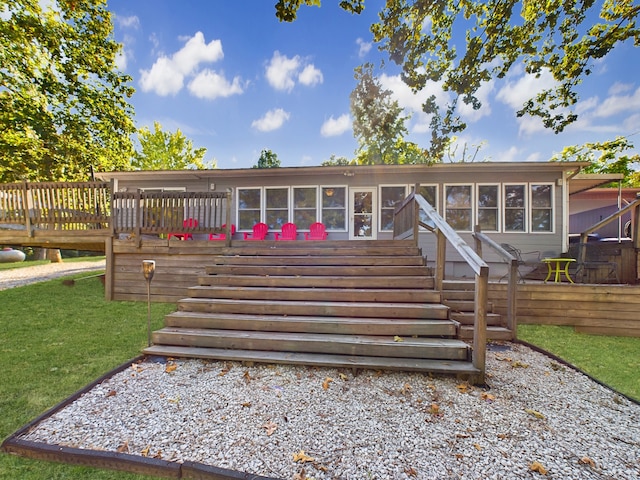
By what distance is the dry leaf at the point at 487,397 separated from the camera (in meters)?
2.37

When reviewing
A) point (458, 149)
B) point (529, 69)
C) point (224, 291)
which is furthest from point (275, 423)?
point (458, 149)

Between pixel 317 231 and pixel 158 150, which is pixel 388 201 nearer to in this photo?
pixel 317 231

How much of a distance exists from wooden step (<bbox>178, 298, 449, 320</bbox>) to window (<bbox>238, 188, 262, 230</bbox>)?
18.5 feet

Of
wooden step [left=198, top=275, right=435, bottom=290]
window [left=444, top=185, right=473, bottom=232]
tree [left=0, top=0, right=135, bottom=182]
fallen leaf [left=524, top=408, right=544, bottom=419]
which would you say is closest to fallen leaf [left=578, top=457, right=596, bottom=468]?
fallen leaf [left=524, top=408, right=544, bottom=419]

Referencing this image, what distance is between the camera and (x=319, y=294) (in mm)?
3740

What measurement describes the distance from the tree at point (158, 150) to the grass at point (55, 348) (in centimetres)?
1649

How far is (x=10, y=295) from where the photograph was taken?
20.1ft

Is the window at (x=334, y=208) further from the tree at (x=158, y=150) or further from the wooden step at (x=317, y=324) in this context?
the tree at (x=158, y=150)

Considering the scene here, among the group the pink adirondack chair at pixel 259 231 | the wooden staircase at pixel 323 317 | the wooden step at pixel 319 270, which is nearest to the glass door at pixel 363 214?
the pink adirondack chair at pixel 259 231

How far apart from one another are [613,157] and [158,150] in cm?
3145

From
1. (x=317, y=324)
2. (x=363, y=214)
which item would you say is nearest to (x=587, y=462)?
(x=317, y=324)

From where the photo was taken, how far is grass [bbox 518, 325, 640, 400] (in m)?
2.94

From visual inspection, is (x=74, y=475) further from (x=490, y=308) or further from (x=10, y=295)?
(x=10, y=295)

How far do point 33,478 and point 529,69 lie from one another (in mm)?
7844
